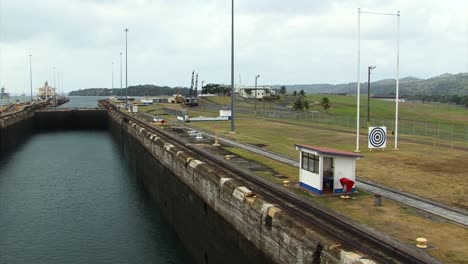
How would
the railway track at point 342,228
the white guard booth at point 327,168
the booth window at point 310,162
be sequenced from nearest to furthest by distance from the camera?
the railway track at point 342,228
the white guard booth at point 327,168
the booth window at point 310,162

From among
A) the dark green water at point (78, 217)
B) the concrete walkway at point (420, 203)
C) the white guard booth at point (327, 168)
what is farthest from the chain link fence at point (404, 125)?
the dark green water at point (78, 217)

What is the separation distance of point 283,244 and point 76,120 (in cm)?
13184

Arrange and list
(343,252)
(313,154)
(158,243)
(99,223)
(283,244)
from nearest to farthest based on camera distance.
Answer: (343,252)
(283,244)
(313,154)
(158,243)
(99,223)

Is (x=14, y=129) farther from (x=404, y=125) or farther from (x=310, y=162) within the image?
(x=310, y=162)

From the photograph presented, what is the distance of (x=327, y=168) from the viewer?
27.7 meters

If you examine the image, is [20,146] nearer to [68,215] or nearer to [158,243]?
[68,215]

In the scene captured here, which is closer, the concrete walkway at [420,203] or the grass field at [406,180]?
the grass field at [406,180]

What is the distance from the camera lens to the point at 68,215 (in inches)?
1700

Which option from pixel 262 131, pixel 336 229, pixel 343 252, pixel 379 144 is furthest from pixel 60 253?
pixel 262 131

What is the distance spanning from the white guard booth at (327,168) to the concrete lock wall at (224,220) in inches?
191

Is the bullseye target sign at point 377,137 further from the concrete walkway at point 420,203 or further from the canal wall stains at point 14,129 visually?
the canal wall stains at point 14,129

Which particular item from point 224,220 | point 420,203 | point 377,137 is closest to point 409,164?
point 377,137

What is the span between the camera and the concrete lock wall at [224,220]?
17.8m

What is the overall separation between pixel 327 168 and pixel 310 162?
1198 mm
